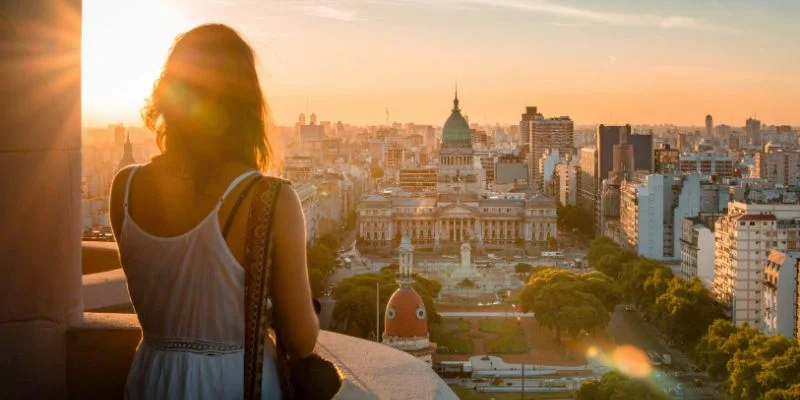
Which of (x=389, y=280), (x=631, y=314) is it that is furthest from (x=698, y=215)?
(x=389, y=280)

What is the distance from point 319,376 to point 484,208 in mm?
60716

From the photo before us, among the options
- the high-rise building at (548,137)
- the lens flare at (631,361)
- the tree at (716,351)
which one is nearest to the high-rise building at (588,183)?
the high-rise building at (548,137)

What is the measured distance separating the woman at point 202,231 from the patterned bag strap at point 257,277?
0.07 ft

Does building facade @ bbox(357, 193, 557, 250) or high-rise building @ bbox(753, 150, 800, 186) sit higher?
high-rise building @ bbox(753, 150, 800, 186)

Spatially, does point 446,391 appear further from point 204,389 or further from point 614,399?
point 614,399

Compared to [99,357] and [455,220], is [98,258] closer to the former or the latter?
[99,357]

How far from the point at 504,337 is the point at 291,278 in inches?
1117


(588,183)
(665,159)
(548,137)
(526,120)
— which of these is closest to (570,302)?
(588,183)

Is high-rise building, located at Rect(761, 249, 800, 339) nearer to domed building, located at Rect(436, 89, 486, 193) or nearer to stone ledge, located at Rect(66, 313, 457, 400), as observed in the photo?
stone ledge, located at Rect(66, 313, 457, 400)

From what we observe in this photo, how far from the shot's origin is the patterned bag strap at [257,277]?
290 centimetres

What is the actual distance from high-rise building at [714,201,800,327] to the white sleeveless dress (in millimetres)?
30912

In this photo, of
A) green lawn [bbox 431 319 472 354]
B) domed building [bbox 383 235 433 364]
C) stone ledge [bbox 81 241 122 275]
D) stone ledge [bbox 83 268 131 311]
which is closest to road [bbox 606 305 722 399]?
green lawn [bbox 431 319 472 354]

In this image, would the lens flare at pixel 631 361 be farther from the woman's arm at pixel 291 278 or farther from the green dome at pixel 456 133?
the green dome at pixel 456 133

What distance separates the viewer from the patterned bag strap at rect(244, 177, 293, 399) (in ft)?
9.52
